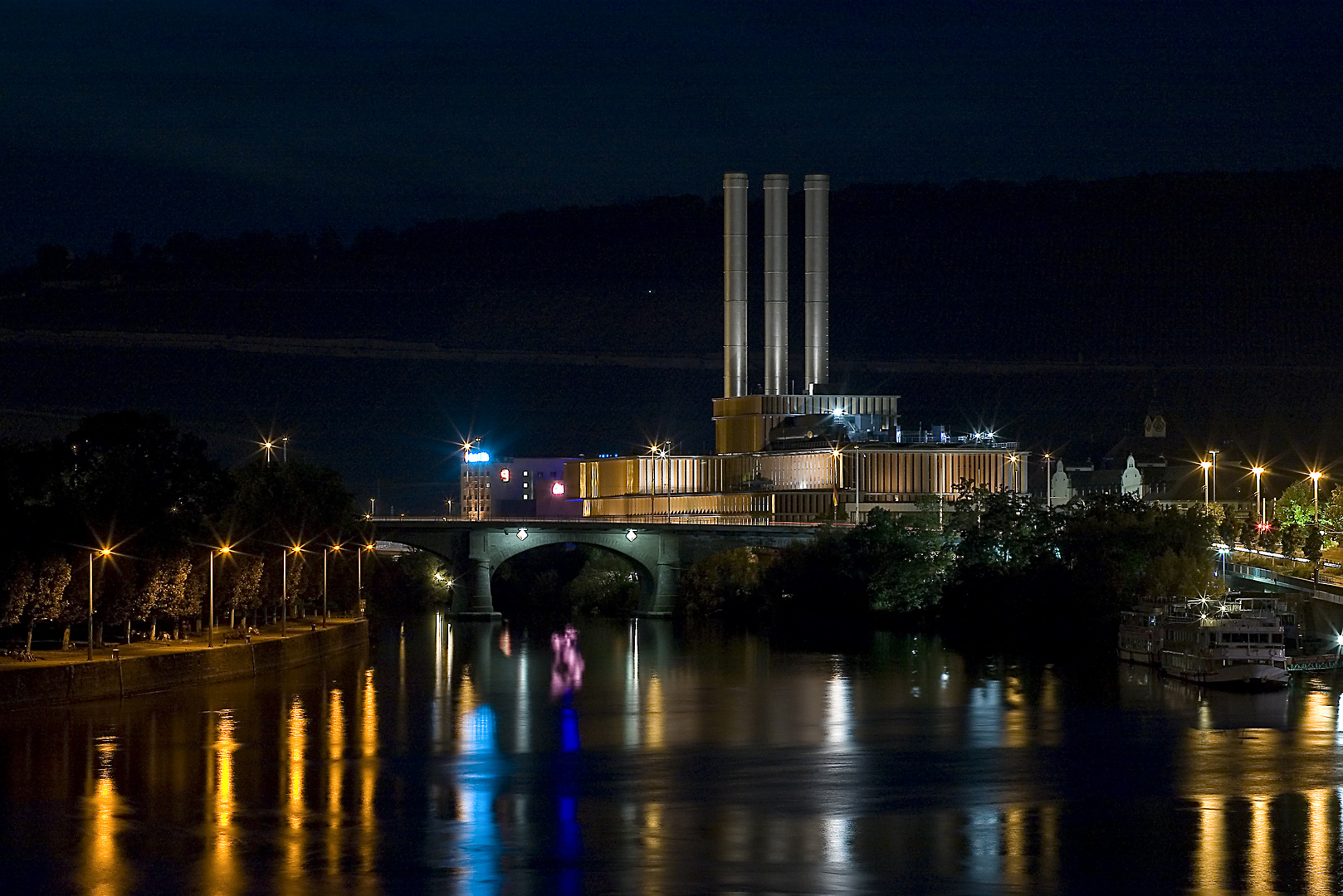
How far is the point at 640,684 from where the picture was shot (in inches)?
3430

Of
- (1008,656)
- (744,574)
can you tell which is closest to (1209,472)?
(744,574)

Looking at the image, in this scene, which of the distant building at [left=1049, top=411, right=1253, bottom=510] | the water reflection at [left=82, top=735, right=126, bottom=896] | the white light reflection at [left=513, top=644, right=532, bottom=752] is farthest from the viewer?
the distant building at [left=1049, top=411, right=1253, bottom=510]

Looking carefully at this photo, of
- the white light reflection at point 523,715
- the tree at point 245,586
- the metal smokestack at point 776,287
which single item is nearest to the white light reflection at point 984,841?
the white light reflection at point 523,715

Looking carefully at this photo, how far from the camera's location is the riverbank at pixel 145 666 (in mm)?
67812

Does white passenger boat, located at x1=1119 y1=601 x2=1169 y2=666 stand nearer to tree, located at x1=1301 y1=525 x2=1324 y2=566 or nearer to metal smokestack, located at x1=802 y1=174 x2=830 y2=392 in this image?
tree, located at x1=1301 y1=525 x2=1324 y2=566

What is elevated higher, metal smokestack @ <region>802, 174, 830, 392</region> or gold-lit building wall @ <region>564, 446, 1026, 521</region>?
metal smokestack @ <region>802, 174, 830, 392</region>

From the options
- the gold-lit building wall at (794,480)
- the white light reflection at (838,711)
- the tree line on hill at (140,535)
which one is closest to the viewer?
the white light reflection at (838,711)

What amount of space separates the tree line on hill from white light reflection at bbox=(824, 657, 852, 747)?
2558cm

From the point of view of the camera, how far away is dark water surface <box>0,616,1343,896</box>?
145 ft

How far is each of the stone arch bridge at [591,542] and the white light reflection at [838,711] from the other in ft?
169

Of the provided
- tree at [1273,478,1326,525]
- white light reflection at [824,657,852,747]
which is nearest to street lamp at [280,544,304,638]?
white light reflection at [824,657,852,747]

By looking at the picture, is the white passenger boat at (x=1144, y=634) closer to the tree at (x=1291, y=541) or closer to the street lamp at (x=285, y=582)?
the tree at (x=1291, y=541)

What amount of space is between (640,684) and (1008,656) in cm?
1939

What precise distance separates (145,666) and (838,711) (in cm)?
2390
